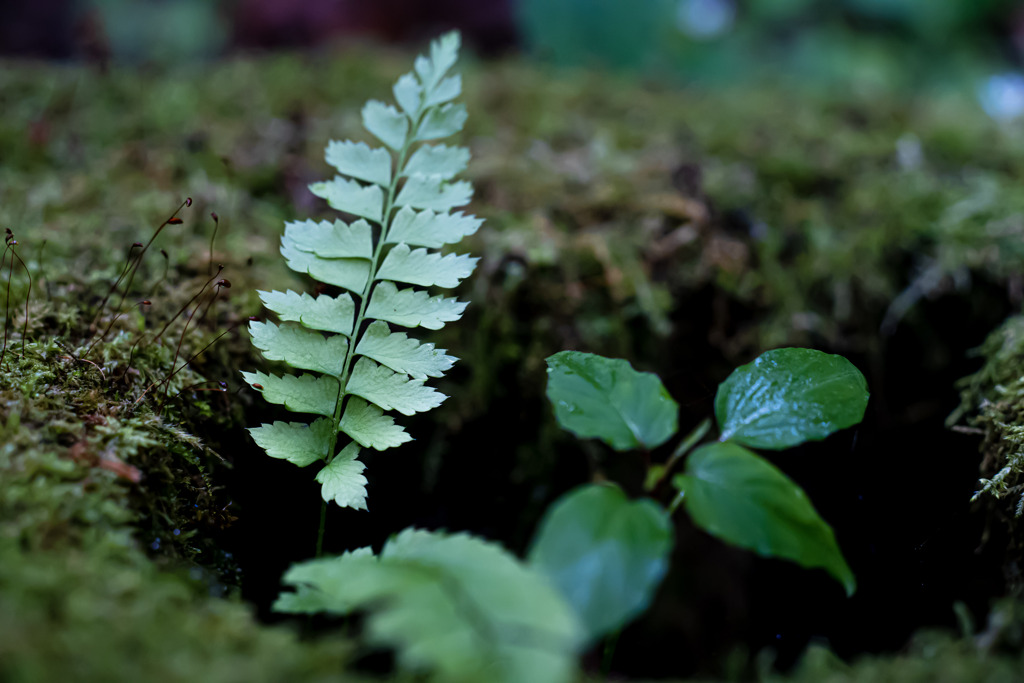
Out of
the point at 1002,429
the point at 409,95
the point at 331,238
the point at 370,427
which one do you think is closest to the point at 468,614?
the point at 370,427

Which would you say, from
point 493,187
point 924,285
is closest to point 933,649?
point 924,285

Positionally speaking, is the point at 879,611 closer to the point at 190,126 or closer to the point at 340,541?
the point at 340,541

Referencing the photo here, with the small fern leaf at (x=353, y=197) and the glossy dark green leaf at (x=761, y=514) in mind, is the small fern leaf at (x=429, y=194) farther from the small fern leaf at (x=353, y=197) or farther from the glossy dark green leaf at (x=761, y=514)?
the glossy dark green leaf at (x=761, y=514)

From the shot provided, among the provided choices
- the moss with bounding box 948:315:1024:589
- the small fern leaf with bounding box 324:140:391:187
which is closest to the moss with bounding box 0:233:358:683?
the small fern leaf with bounding box 324:140:391:187

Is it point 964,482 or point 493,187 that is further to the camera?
point 493,187

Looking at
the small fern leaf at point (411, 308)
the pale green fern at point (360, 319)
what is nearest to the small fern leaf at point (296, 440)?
the pale green fern at point (360, 319)
